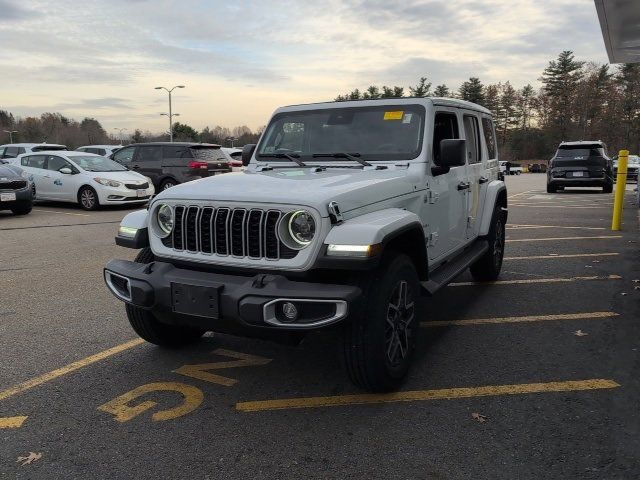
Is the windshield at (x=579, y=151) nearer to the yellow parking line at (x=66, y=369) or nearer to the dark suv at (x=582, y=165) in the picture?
the dark suv at (x=582, y=165)

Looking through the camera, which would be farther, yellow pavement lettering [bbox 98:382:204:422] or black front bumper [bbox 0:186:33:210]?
black front bumper [bbox 0:186:33:210]

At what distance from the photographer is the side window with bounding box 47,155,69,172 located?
14.6 metres

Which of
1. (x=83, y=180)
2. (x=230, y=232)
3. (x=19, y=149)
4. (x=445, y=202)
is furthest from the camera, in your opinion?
(x=19, y=149)

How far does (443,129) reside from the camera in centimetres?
472

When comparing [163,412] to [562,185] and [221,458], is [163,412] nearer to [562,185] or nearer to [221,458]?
[221,458]

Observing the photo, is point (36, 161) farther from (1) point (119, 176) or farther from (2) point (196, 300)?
(2) point (196, 300)

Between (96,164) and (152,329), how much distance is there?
Result: 12.0m

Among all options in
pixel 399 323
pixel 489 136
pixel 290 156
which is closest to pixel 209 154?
pixel 489 136

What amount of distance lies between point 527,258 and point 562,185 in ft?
43.3

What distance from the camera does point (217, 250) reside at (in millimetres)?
3365

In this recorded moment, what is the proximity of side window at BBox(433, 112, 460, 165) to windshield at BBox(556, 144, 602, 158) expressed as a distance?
15397 millimetres

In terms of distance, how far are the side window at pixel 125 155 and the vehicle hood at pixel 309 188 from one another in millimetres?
13817

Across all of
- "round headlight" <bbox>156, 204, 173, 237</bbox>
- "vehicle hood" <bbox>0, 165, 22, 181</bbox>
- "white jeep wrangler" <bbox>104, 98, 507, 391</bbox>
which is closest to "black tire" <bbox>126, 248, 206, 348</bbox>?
"white jeep wrangler" <bbox>104, 98, 507, 391</bbox>

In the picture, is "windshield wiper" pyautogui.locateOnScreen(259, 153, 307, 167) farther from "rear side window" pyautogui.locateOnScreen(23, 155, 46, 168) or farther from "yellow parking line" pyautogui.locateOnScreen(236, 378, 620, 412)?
"rear side window" pyautogui.locateOnScreen(23, 155, 46, 168)
